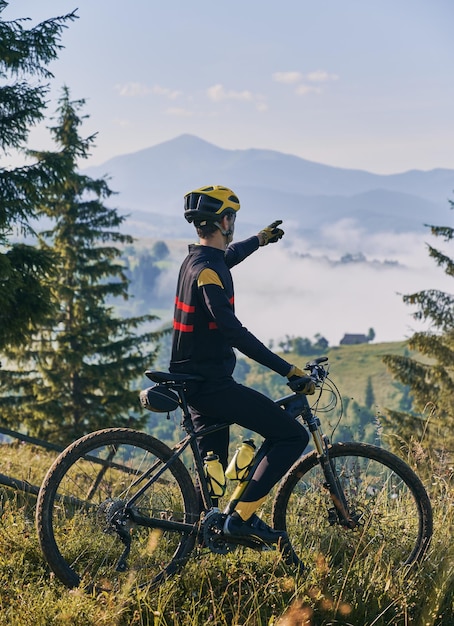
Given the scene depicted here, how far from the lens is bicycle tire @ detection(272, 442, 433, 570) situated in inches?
175

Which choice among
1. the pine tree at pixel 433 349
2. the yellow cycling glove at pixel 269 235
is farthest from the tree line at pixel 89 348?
the yellow cycling glove at pixel 269 235

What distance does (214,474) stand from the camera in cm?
438

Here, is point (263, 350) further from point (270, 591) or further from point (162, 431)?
point (162, 431)

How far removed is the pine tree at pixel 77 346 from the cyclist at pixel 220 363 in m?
18.5

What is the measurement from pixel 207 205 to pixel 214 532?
2.21 meters

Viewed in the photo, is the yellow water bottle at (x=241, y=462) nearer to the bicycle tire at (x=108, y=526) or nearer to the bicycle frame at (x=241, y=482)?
the bicycle frame at (x=241, y=482)

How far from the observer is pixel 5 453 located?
10383 mm

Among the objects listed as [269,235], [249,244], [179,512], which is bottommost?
[179,512]

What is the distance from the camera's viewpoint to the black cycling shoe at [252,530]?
164 inches

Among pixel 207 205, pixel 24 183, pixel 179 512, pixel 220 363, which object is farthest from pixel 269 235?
pixel 24 183

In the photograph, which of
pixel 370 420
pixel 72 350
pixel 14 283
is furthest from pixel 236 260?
pixel 72 350

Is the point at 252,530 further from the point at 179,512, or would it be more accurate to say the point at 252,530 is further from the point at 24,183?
the point at 24,183

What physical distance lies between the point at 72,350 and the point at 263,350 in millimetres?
19531

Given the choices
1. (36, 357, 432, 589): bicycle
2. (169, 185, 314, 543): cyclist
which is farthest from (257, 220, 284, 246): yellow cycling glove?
(36, 357, 432, 589): bicycle
